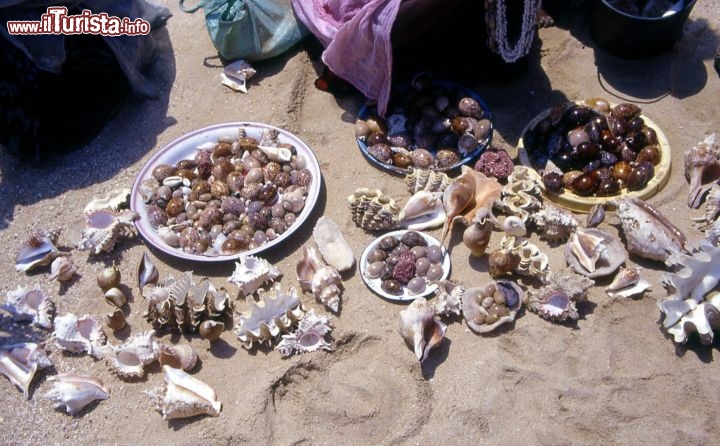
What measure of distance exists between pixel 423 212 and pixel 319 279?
32.2 inches

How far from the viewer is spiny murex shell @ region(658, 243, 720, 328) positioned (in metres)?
3.14

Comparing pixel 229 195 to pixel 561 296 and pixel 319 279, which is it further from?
pixel 561 296

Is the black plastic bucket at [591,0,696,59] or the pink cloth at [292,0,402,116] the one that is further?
the black plastic bucket at [591,0,696,59]

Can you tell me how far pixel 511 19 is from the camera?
4.14 metres

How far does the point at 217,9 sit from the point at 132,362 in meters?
2.93

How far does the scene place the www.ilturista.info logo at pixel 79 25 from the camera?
428 centimetres

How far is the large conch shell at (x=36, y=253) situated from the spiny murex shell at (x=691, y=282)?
3.67m

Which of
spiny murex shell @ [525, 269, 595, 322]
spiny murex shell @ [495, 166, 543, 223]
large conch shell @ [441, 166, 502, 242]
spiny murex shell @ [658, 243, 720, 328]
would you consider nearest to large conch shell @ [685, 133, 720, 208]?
spiny murex shell @ [658, 243, 720, 328]

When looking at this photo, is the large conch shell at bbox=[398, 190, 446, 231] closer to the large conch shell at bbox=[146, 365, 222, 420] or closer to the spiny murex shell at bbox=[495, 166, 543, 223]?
the spiny murex shell at bbox=[495, 166, 543, 223]

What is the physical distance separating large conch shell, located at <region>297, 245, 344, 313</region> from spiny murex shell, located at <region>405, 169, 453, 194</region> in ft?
2.60

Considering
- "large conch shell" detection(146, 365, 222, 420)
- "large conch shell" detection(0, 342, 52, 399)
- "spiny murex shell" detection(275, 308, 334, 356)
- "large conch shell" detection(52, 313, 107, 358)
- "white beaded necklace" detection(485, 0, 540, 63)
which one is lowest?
"large conch shell" detection(0, 342, 52, 399)

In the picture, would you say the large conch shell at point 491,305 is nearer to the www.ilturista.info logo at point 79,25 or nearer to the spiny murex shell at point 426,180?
the spiny murex shell at point 426,180

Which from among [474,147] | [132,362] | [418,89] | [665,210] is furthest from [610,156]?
[132,362]

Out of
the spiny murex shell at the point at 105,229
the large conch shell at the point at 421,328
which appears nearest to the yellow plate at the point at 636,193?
the large conch shell at the point at 421,328
